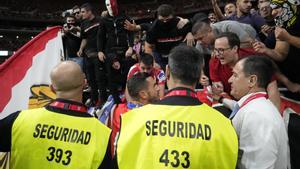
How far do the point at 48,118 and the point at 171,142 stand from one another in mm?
741

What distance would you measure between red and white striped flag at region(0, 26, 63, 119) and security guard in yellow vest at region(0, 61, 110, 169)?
125 centimetres

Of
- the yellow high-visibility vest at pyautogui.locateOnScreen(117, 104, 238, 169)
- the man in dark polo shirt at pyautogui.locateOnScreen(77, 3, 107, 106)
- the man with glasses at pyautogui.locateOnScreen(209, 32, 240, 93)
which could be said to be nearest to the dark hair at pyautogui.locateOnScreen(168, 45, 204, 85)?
the yellow high-visibility vest at pyautogui.locateOnScreen(117, 104, 238, 169)

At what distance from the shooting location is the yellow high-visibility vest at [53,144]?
242 cm

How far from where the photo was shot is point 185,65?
7.78 feet

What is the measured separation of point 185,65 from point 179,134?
1.28 ft

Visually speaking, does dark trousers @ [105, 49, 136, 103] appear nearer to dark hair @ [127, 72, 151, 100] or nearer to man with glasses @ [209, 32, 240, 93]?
dark hair @ [127, 72, 151, 100]

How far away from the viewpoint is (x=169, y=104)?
2326mm

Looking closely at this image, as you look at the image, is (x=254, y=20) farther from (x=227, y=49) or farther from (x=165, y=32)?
(x=227, y=49)

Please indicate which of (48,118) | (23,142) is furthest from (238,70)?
(23,142)

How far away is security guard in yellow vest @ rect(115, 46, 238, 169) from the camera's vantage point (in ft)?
7.33

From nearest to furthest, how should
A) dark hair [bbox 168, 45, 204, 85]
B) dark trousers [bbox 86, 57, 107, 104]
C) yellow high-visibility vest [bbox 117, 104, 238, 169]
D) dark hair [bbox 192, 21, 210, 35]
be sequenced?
yellow high-visibility vest [bbox 117, 104, 238, 169] → dark hair [bbox 168, 45, 204, 85] → dark hair [bbox 192, 21, 210, 35] → dark trousers [bbox 86, 57, 107, 104]

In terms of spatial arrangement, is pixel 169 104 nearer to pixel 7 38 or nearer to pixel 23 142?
pixel 23 142

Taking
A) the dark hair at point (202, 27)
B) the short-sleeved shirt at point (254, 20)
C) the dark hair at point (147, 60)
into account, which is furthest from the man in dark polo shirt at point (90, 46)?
the dark hair at point (202, 27)

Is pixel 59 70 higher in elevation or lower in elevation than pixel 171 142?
higher
